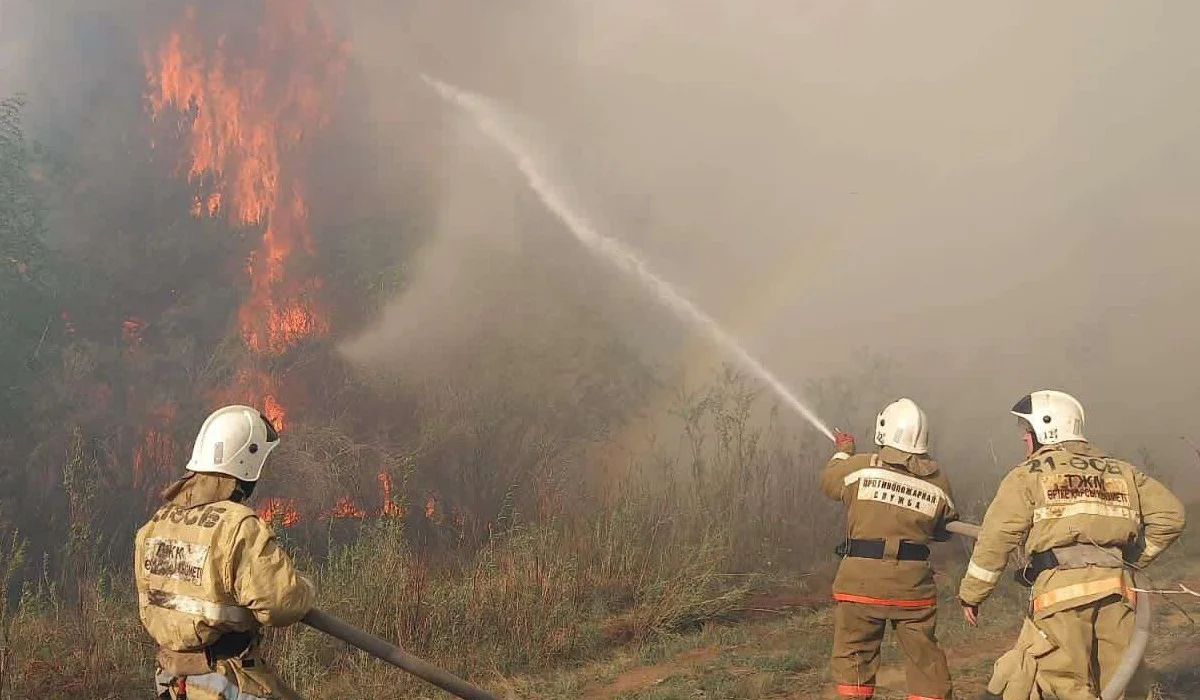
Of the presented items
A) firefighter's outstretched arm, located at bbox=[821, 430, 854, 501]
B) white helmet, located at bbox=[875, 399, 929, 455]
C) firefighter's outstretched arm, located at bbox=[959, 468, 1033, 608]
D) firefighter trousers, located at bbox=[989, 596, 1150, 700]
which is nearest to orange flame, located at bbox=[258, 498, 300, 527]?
firefighter's outstretched arm, located at bbox=[821, 430, 854, 501]

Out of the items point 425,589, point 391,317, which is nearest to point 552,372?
point 391,317

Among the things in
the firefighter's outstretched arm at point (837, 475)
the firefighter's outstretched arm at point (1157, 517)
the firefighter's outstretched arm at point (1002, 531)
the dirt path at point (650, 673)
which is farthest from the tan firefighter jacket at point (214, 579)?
the firefighter's outstretched arm at point (1157, 517)

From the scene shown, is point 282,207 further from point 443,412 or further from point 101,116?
point 443,412

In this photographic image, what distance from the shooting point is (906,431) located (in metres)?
5.21

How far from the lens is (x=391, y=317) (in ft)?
52.1

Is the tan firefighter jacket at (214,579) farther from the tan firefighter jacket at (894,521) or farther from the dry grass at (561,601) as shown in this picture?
the tan firefighter jacket at (894,521)

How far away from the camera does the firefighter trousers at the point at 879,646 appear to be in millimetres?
4996

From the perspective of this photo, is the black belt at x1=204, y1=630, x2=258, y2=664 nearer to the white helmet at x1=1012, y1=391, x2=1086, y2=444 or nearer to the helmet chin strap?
the helmet chin strap

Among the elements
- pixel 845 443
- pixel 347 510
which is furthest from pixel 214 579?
pixel 347 510

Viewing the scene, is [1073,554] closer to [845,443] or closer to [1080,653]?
[1080,653]

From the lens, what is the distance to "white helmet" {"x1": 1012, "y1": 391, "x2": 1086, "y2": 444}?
442 centimetres

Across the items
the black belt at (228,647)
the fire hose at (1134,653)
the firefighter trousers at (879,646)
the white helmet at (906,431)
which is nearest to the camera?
the black belt at (228,647)

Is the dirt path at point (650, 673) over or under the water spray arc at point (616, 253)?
under

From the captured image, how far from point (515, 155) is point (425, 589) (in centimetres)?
1847
